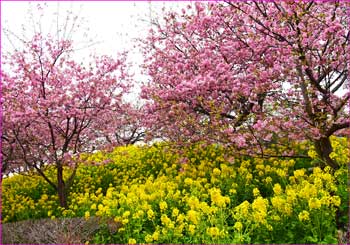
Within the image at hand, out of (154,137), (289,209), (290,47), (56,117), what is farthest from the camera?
(154,137)

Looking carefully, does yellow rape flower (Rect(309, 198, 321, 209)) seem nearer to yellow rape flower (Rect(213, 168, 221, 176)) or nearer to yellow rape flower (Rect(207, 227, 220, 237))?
yellow rape flower (Rect(207, 227, 220, 237))

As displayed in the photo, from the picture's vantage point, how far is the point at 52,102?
326 inches

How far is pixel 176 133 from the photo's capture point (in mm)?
9203

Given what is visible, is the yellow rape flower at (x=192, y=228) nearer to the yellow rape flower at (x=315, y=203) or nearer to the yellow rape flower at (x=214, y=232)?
the yellow rape flower at (x=214, y=232)

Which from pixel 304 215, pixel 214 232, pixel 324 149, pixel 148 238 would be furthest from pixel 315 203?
pixel 324 149

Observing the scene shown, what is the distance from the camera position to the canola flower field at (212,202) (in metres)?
5.48

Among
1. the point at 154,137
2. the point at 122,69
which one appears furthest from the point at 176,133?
the point at 122,69

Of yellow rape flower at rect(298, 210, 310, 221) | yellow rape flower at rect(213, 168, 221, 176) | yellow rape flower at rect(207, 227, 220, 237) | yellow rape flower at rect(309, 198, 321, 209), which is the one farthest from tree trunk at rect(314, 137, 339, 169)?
yellow rape flower at rect(207, 227, 220, 237)

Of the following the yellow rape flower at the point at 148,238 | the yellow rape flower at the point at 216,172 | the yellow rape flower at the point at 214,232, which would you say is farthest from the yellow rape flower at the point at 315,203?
the yellow rape flower at the point at 216,172

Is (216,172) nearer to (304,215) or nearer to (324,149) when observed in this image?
(324,149)

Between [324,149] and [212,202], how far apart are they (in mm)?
2815

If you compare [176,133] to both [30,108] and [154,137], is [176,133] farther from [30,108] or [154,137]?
[30,108]

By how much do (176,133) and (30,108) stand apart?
9.39 feet

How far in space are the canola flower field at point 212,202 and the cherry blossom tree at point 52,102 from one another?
118 centimetres
